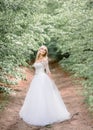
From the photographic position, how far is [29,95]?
28.3 ft

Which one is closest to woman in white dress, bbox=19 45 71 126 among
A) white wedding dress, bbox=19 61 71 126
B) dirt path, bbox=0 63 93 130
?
white wedding dress, bbox=19 61 71 126

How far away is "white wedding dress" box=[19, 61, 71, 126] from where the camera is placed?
26.9 ft

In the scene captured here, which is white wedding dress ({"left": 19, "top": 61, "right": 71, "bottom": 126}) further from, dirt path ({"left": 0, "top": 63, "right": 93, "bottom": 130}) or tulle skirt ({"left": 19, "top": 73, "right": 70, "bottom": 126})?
dirt path ({"left": 0, "top": 63, "right": 93, "bottom": 130})

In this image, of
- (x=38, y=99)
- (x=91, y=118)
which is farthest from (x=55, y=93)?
(x=91, y=118)

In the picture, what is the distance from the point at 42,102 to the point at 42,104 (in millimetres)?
60

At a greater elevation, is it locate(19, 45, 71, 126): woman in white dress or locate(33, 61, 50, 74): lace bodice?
locate(33, 61, 50, 74): lace bodice

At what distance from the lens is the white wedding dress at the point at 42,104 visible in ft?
26.9

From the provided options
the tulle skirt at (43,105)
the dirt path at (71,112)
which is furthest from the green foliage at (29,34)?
the tulle skirt at (43,105)

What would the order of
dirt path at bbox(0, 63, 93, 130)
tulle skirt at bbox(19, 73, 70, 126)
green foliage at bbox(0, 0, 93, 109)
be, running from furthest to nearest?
green foliage at bbox(0, 0, 93, 109), tulle skirt at bbox(19, 73, 70, 126), dirt path at bbox(0, 63, 93, 130)

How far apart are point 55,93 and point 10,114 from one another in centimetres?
176

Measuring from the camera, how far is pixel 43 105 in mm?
8312

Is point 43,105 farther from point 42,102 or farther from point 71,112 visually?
point 71,112

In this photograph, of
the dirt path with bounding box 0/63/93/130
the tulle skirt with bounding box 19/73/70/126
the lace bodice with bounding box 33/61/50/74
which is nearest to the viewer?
the dirt path with bounding box 0/63/93/130

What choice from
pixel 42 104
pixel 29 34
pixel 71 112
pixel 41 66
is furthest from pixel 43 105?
pixel 29 34
